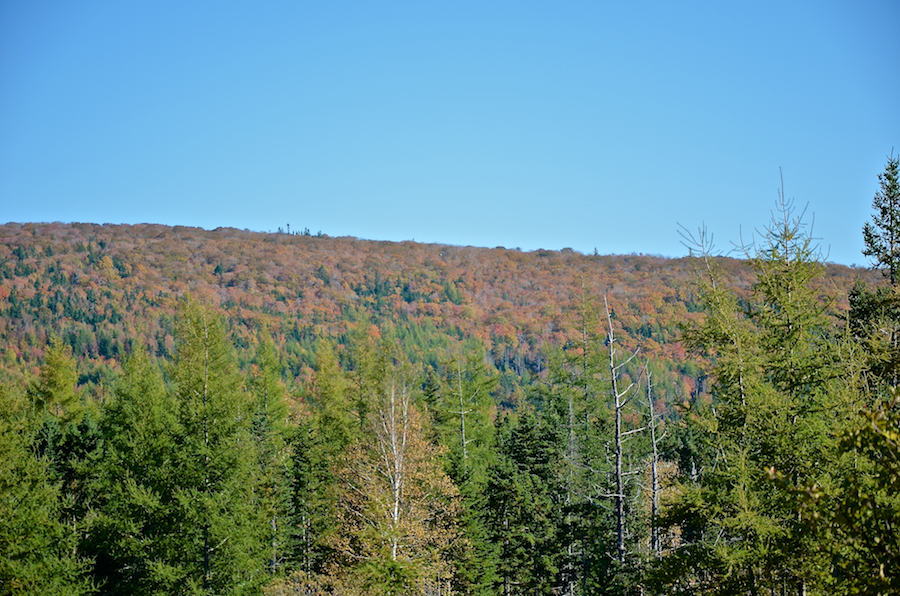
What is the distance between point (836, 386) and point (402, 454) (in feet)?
40.3

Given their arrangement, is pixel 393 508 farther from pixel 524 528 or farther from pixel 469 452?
pixel 469 452

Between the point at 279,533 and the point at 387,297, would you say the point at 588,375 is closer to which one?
the point at 279,533

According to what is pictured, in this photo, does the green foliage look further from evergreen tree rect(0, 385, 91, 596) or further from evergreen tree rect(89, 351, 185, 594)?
evergreen tree rect(0, 385, 91, 596)

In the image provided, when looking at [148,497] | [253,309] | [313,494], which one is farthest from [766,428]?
[253,309]

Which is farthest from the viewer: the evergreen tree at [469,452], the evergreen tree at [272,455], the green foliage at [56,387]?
the green foliage at [56,387]

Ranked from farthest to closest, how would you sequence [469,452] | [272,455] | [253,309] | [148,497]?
[253,309], [469,452], [272,455], [148,497]

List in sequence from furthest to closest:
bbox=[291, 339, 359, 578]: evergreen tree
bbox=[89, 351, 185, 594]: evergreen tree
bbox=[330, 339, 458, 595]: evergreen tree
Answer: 1. bbox=[291, 339, 359, 578]: evergreen tree
2. bbox=[89, 351, 185, 594]: evergreen tree
3. bbox=[330, 339, 458, 595]: evergreen tree

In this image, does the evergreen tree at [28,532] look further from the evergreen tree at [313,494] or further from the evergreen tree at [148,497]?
the evergreen tree at [313,494]

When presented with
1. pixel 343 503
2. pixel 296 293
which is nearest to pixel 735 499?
pixel 343 503

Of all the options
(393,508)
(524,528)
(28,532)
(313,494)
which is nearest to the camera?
(28,532)

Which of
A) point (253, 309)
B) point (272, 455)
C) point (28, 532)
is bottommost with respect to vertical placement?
point (272, 455)

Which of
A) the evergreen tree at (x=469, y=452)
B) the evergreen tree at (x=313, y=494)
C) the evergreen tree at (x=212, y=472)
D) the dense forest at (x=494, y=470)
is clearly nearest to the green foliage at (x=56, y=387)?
the dense forest at (x=494, y=470)

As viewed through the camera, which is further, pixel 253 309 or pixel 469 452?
pixel 253 309

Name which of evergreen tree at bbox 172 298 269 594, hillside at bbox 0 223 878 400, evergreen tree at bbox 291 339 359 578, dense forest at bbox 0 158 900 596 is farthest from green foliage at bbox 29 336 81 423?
hillside at bbox 0 223 878 400
